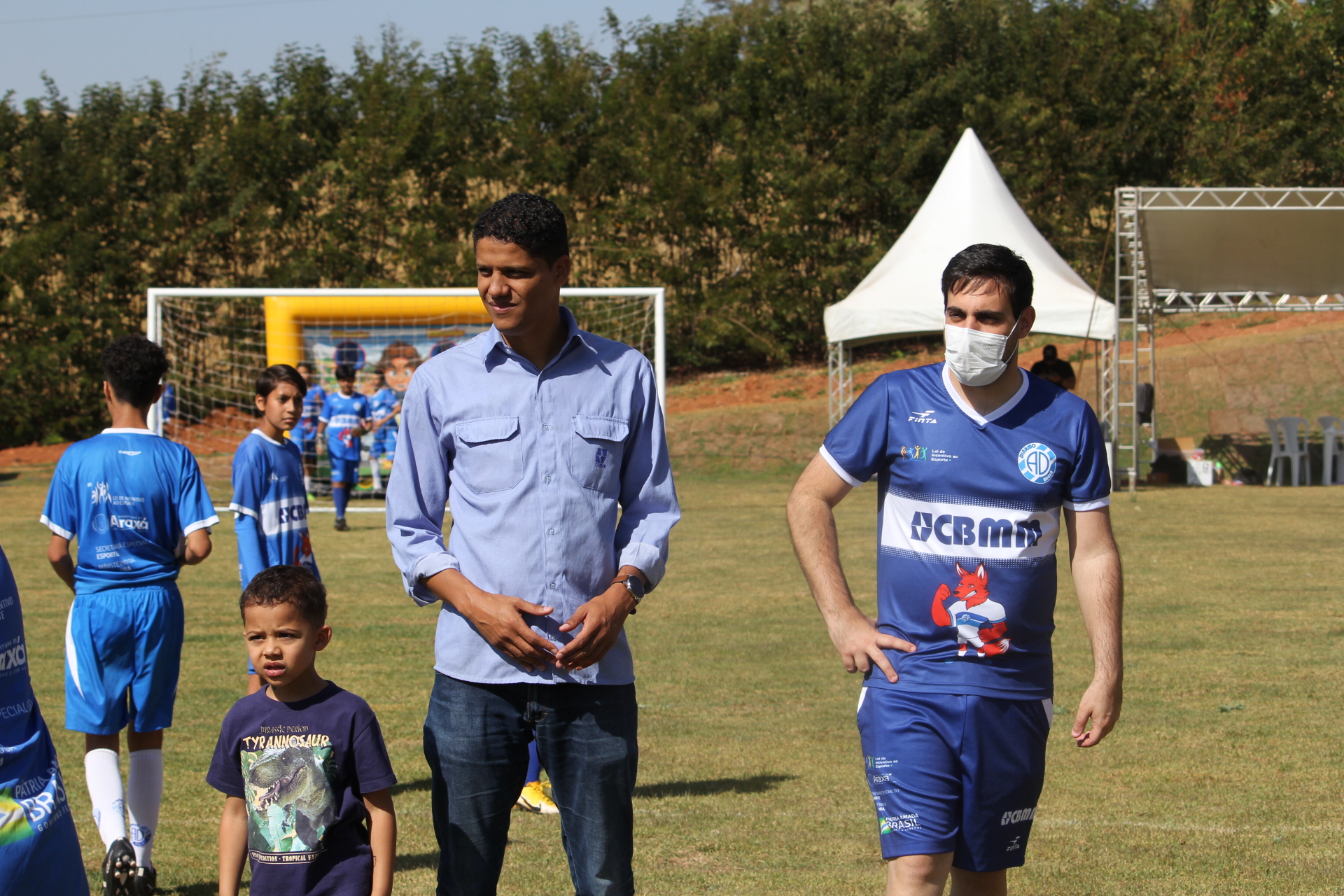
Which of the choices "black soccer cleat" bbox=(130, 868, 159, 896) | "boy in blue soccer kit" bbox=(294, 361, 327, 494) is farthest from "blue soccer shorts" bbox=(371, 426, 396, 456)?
"black soccer cleat" bbox=(130, 868, 159, 896)

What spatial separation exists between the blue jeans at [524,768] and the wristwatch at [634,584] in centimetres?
22

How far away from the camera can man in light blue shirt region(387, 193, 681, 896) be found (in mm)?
3000

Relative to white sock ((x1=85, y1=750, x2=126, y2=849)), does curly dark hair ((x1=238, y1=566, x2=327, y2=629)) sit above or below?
above

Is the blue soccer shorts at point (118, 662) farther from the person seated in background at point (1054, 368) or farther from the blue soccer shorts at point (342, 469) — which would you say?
the blue soccer shorts at point (342, 469)

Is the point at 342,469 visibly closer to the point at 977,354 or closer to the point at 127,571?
the point at 127,571

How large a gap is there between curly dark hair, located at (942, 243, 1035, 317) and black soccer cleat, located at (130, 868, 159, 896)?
10.6ft

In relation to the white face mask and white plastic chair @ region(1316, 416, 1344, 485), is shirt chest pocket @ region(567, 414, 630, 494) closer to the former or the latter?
the white face mask

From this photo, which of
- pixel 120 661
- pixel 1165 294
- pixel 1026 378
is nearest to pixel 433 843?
pixel 120 661

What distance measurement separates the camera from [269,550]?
5672 mm

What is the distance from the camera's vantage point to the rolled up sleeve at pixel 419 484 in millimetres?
3109

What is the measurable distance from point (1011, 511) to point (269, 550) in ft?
11.7

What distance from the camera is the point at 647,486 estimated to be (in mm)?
3174

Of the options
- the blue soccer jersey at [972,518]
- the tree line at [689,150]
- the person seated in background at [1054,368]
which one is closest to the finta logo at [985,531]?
the blue soccer jersey at [972,518]

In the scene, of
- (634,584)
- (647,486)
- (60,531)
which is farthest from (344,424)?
(634,584)
